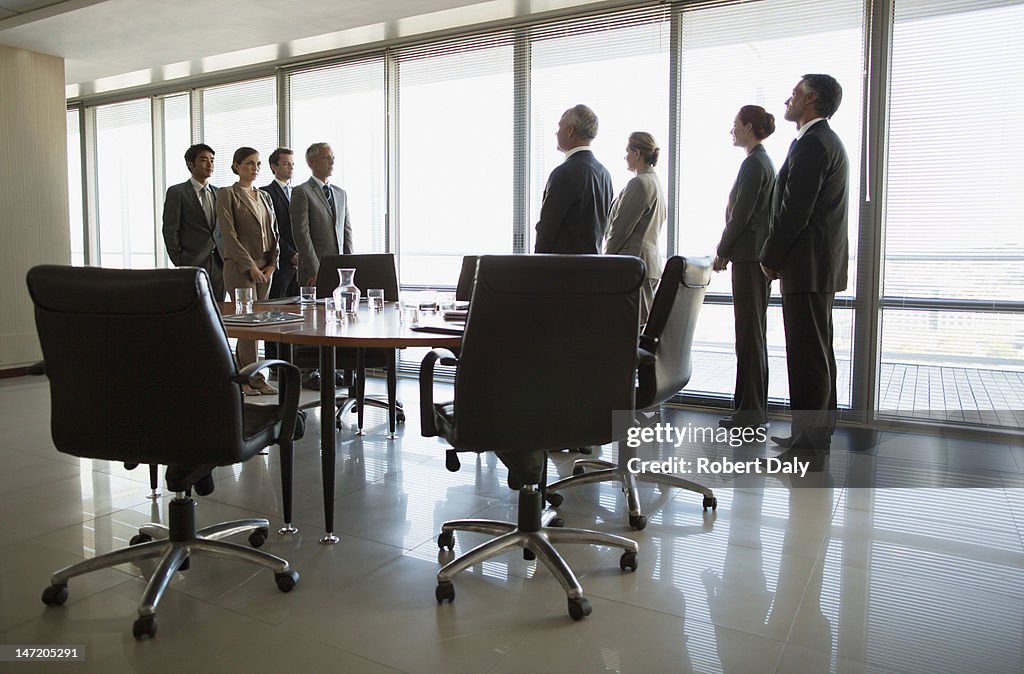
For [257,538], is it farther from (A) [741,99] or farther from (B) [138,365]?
(A) [741,99]

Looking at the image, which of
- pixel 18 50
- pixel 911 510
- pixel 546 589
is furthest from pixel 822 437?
pixel 18 50

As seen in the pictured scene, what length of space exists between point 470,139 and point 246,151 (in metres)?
1.80

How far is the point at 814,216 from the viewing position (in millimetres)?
4027

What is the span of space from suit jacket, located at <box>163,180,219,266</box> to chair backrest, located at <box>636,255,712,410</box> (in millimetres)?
4261

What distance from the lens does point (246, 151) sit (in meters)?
5.57

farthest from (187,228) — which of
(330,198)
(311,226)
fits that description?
(330,198)

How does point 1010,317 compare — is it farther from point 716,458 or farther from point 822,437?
point 716,458

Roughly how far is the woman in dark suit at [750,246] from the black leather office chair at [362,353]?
2.06 meters

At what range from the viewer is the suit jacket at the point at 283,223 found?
6.09m

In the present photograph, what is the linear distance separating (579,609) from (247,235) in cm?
432

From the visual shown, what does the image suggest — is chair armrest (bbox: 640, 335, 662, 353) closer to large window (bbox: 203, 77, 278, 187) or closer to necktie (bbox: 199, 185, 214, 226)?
necktie (bbox: 199, 185, 214, 226)

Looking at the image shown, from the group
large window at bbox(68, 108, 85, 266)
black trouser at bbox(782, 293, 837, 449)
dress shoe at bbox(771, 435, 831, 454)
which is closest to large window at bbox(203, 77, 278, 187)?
large window at bbox(68, 108, 85, 266)

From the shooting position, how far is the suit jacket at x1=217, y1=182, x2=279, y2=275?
5.55m

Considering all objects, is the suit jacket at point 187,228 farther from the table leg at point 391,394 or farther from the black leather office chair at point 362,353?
the table leg at point 391,394
